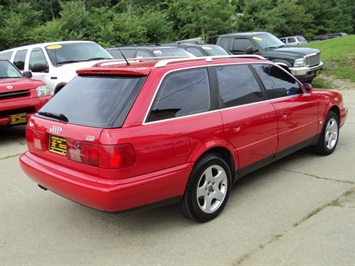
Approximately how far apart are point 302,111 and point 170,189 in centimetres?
247

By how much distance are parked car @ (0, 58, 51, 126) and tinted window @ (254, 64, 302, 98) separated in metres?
4.55

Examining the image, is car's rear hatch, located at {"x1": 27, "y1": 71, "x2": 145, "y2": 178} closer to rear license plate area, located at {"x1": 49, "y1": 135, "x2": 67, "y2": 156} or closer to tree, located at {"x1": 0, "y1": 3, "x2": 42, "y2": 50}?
rear license plate area, located at {"x1": 49, "y1": 135, "x2": 67, "y2": 156}

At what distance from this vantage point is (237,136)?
159 inches

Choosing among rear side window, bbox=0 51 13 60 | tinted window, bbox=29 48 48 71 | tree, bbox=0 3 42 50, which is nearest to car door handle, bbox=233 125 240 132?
tinted window, bbox=29 48 48 71

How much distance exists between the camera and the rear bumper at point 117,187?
312cm

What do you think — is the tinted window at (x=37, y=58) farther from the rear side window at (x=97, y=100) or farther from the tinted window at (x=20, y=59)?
the rear side window at (x=97, y=100)

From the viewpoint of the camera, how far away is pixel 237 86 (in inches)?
167

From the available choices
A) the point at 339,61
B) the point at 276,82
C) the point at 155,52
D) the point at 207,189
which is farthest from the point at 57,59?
the point at 339,61

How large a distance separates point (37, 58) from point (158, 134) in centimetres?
702

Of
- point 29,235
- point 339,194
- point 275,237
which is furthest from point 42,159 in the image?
point 339,194

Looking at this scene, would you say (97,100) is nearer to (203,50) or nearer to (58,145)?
(58,145)

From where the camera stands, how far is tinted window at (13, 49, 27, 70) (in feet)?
31.8

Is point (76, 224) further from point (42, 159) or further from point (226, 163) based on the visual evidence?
point (226, 163)

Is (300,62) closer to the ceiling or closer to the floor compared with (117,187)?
closer to the floor
